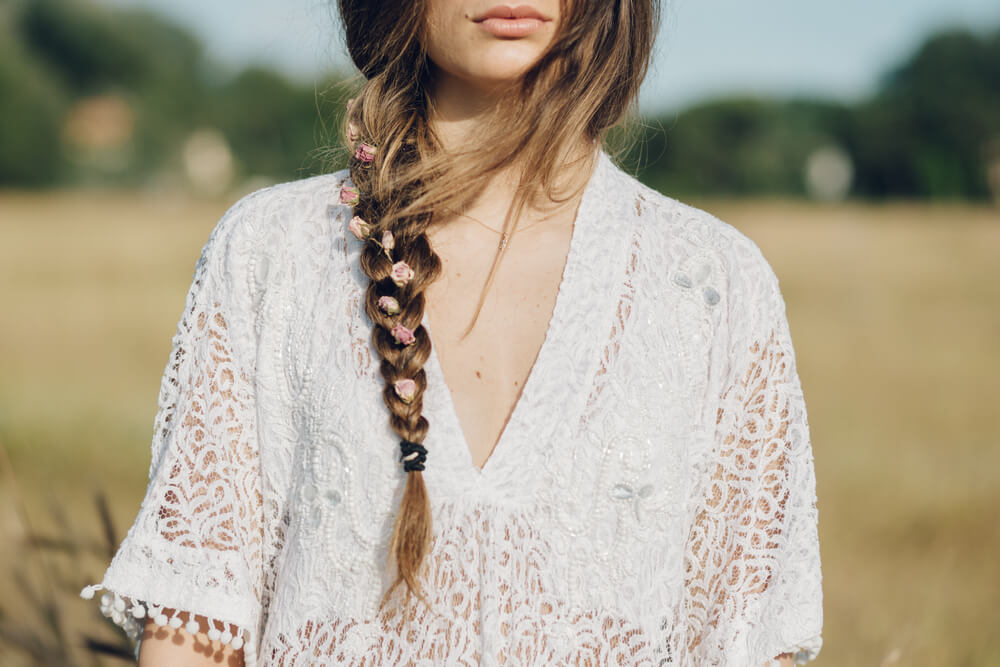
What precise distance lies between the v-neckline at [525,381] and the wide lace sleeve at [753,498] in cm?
25

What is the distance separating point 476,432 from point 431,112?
59 centimetres

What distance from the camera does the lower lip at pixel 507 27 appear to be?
1.67 meters

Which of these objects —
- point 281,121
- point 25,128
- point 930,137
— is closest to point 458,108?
point 25,128

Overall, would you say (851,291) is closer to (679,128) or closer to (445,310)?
(445,310)

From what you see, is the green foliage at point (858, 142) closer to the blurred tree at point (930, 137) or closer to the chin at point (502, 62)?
the blurred tree at point (930, 137)

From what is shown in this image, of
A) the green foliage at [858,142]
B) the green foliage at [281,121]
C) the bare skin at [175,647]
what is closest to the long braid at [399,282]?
the bare skin at [175,647]

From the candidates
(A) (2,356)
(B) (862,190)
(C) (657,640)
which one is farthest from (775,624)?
(B) (862,190)

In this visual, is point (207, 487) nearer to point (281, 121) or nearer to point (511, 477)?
point (511, 477)

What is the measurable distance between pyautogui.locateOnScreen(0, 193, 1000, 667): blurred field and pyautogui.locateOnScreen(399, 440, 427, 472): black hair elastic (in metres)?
1.20

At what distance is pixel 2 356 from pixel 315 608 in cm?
886

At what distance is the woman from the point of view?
5.15ft

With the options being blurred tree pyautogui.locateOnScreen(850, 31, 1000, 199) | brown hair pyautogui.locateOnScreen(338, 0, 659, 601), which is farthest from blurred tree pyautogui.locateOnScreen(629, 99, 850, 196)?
brown hair pyautogui.locateOnScreen(338, 0, 659, 601)

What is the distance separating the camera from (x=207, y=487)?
162cm

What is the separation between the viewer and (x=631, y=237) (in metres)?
1.73
